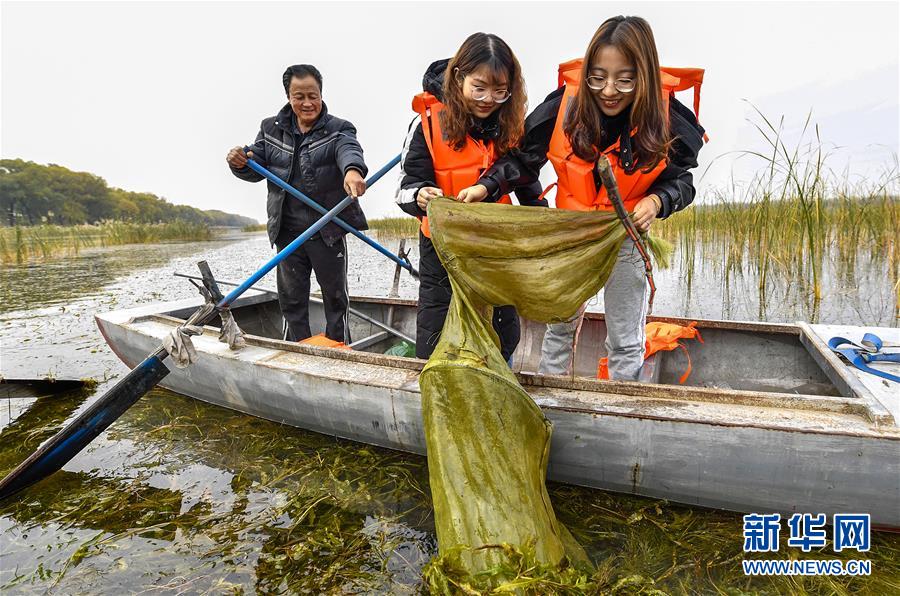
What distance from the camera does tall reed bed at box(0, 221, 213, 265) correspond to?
537 inches

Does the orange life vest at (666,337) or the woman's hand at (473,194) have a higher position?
the woman's hand at (473,194)

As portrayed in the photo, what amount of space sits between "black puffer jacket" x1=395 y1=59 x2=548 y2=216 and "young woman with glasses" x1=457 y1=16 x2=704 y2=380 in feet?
0.47

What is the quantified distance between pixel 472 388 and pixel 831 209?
720 centimetres

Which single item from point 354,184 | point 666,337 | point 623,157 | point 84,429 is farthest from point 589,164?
point 84,429

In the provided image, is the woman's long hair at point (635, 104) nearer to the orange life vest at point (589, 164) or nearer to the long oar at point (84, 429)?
the orange life vest at point (589, 164)

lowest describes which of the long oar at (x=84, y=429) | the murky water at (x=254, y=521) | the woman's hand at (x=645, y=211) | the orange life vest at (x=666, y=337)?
the murky water at (x=254, y=521)

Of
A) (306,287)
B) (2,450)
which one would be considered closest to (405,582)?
(306,287)

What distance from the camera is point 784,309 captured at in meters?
5.91

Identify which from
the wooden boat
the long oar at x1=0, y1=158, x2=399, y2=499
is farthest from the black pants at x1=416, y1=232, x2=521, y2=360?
the long oar at x1=0, y1=158, x2=399, y2=499

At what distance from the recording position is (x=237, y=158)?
3678mm

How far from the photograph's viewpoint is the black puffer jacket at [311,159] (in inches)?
147

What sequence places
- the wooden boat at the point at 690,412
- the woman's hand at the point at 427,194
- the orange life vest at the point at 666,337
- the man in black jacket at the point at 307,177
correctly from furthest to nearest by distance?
the man in black jacket at the point at 307,177 < the orange life vest at the point at 666,337 < the woman's hand at the point at 427,194 < the wooden boat at the point at 690,412

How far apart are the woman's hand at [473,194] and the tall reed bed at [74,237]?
1514 cm

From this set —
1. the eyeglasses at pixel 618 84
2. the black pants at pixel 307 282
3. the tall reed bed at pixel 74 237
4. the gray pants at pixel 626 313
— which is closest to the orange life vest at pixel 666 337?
the gray pants at pixel 626 313
